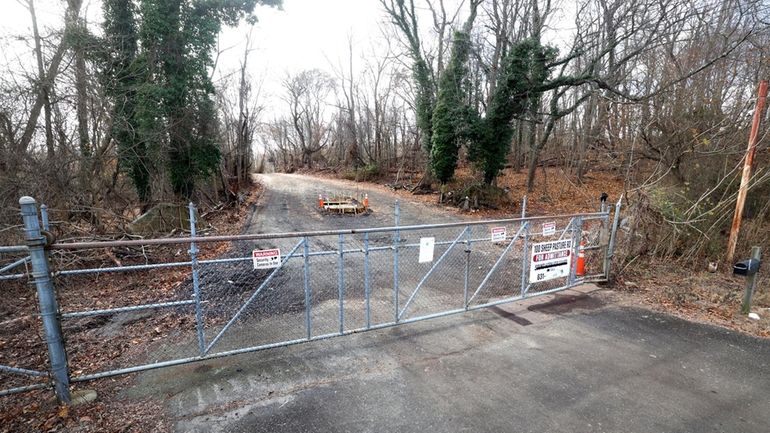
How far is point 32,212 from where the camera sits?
3330mm

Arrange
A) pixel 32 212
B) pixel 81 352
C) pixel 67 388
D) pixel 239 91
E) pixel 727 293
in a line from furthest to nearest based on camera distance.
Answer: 1. pixel 239 91
2. pixel 727 293
3. pixel 81 352
4. pixel 67 388
5. pixel 32 212

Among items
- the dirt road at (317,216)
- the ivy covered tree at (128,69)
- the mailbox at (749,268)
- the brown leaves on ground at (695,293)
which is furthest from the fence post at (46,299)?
the dirt road at (317,216)

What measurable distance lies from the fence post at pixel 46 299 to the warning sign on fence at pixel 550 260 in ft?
21.1

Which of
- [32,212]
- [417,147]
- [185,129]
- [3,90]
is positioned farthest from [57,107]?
[417,147]

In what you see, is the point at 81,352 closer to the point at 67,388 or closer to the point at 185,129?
the point at 67,388

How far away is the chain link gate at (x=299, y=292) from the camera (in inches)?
171

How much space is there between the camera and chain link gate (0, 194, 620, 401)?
433 cm

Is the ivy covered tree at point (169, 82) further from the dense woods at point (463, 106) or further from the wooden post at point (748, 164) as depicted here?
the wooden post at point (748, 164)

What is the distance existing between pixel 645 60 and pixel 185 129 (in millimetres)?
18472

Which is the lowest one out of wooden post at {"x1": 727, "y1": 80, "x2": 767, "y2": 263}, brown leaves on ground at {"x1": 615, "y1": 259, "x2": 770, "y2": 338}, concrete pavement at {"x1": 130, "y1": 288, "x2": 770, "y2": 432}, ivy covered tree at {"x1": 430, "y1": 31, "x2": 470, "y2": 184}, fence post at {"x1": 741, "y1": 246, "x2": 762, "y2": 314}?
concrete pavement at {"x1": 130, "y1": 288, "x2": 770, "y2": 432}

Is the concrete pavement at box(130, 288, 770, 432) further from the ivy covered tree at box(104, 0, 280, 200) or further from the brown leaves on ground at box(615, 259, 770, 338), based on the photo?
Answer: the ivy covered tree at box(104, 0, 280, 200)

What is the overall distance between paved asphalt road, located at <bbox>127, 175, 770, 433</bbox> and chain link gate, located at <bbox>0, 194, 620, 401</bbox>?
38cm

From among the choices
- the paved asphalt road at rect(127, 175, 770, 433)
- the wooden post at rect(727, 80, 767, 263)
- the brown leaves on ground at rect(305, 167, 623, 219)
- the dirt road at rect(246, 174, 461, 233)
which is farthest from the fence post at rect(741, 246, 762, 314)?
A: the dirt road at rect(246, 174, 461, 233)

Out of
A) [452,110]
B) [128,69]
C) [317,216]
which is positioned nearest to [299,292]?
[317,216]
